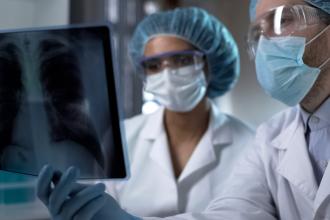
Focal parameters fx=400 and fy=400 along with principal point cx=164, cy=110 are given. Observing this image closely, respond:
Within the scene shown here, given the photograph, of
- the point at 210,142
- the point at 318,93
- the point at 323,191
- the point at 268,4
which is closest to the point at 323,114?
the point at 318,93

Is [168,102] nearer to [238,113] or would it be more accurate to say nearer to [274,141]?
[274,141]

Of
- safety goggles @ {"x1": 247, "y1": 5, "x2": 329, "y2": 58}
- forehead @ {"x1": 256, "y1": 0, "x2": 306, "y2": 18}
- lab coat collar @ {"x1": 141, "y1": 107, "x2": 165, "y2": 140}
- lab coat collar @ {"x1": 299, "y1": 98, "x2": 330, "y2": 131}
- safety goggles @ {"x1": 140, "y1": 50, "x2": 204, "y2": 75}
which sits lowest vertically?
lab coat collar @ {"x1": 141, "y1": 107, "x2": 165, "y2": 140}

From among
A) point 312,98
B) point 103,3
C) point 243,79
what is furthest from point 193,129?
point 243,79

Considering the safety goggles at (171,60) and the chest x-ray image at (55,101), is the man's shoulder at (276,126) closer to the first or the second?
the safety goggles at (171,60)

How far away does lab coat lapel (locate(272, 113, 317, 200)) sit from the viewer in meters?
0.96

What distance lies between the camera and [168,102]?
4.74 feet

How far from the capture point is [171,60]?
1414mm

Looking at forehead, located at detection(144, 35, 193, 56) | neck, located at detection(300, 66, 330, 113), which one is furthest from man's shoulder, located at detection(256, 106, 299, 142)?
forehead, located at detection(144, 35, 193, 56)

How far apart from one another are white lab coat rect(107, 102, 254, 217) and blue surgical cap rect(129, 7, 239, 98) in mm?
180

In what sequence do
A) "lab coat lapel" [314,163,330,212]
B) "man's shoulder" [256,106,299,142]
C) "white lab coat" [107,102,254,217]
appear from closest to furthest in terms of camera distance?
1. "lab coat lapel" [314,163,330,212]
2. "man's shoulder" [256,106,299,142]
3. "white lab coat" [107,102,254,217]

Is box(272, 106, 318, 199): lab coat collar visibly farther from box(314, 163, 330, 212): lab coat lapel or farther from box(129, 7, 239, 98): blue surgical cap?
box(129, 7, 239, 98): blue surgical cap

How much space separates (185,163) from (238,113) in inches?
62.0

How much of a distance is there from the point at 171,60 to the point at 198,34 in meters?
0.15

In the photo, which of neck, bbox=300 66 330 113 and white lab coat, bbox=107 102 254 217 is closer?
neck, bbox=300 66 330 113
